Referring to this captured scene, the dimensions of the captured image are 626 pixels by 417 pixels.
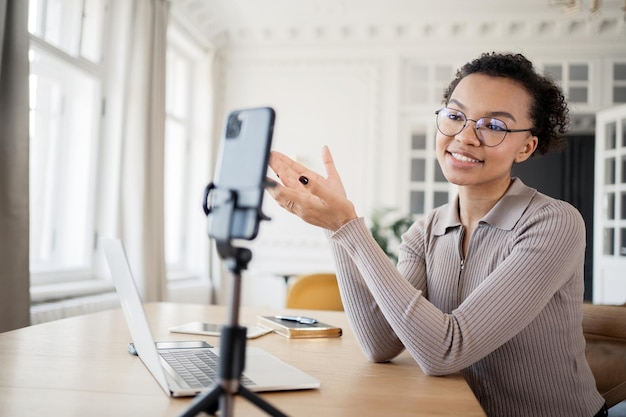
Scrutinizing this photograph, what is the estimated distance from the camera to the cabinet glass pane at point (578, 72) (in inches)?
207

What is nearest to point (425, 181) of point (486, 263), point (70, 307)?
point (70, 307)

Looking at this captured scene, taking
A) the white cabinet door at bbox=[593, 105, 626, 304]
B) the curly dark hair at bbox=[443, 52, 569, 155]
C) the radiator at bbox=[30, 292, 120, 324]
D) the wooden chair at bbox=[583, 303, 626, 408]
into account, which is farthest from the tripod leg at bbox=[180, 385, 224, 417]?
the white cabinet door at bbox=[593, 105, 626, 304]

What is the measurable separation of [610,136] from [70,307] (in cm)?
446

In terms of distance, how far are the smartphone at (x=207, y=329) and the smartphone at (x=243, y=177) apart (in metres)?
0.85

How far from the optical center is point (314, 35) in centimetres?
566

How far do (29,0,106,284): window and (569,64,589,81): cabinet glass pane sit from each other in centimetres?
399

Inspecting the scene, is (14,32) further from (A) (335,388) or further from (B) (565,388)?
(B) (565,388)

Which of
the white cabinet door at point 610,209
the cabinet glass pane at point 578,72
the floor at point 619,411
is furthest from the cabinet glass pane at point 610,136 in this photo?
the floor at point 619,411

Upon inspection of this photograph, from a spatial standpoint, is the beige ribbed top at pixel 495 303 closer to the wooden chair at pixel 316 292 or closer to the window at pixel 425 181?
the wooden chair at pixel 316 292

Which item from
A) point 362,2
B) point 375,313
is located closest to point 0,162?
point 375,313

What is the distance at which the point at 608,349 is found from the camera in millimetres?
1448

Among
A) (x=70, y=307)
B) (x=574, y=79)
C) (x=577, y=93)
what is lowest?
(x=70, y=307)

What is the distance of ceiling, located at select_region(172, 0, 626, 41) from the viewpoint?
16.3 feet

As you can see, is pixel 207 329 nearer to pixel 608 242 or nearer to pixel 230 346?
pixel 230 346
